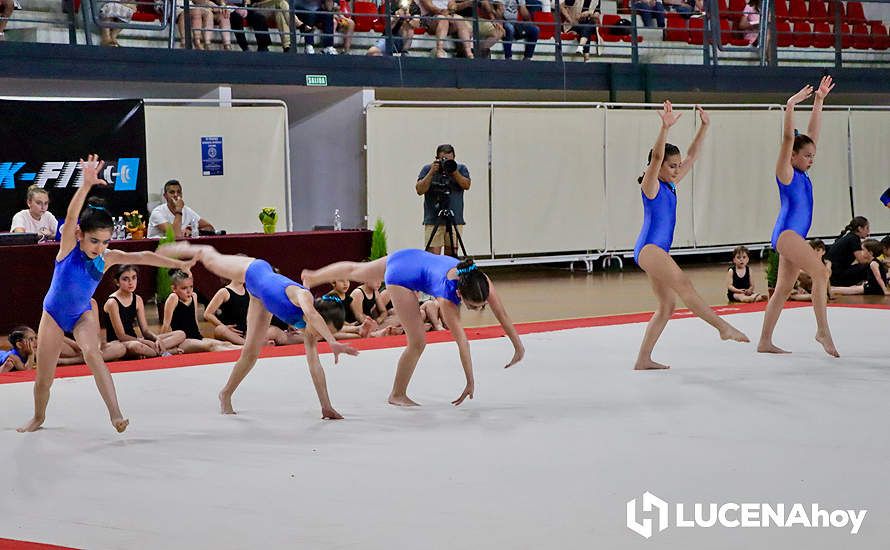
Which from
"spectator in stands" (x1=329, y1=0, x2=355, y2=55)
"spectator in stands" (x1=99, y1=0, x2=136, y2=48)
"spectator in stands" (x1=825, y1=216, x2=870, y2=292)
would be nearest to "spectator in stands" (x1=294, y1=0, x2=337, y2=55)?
"spectator in stands" (x1=329, y1=0, x2=355, y2=55)

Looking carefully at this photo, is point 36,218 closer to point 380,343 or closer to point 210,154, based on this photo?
point 210,154

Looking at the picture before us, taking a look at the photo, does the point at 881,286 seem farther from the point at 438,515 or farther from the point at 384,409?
the point at 438,515

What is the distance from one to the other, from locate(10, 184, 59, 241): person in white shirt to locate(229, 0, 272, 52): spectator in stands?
395cm

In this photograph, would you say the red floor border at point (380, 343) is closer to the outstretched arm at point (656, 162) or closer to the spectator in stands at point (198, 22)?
the outstretched arm at point (656, 162)

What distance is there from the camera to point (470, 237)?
13.0m

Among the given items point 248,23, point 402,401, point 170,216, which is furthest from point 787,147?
point 248,23

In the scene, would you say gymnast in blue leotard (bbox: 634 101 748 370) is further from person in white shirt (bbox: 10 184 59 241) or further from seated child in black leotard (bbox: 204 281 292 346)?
person in white shirt (bbox: 10 184 59 241)

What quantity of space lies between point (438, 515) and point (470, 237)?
9.38 metres

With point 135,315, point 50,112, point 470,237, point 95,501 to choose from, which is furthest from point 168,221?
point 95,501

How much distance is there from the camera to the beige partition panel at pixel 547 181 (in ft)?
43.4

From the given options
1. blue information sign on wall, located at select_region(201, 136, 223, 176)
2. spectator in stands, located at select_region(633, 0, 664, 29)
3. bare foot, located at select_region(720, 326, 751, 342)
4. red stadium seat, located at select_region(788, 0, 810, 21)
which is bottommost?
bare foot, located at select_region(720, 326, 751, 342)

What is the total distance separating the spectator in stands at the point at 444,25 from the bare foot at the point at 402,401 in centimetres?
879

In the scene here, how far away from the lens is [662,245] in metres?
6.46

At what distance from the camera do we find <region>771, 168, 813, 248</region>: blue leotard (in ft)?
22.5
